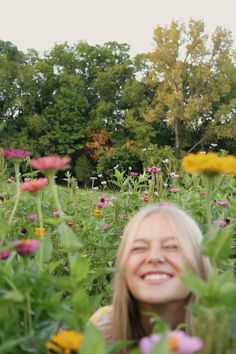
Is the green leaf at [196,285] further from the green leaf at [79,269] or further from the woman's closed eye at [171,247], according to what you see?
the woman's closed eye at [171,247]

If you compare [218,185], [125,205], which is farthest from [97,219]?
[218,185]

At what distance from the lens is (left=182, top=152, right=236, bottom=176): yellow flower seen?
40.9 inches

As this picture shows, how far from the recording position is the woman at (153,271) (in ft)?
3.49

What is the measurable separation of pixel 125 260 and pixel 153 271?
0.33 ft

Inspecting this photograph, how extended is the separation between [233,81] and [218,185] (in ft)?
61.6

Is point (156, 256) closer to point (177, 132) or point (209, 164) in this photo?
point (209, 164)

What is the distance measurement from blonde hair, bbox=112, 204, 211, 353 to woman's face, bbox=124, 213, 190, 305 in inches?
0.8

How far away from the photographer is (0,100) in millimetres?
23734

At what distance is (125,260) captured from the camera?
115 centimetres

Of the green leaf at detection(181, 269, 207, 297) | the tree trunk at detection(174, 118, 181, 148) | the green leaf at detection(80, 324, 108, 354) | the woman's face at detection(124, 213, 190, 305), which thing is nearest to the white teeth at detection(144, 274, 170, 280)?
the woman's face at detection(124, 213, 190, 305)

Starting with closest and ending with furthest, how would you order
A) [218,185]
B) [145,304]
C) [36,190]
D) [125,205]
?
[145,304] → [36,190] → [125,205] → [218,185]

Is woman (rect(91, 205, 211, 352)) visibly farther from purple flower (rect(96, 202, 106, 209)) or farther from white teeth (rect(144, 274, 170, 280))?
purple flower (rect(96, 202, 106, 209))

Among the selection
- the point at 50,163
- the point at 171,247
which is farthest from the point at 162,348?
the point at 50,163

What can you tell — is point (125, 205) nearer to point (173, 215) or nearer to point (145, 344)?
point (173, 215)
